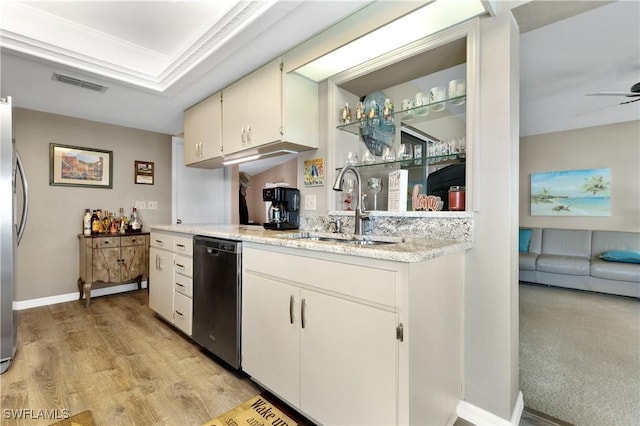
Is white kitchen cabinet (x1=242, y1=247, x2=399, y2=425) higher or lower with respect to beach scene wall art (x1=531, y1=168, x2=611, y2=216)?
lower

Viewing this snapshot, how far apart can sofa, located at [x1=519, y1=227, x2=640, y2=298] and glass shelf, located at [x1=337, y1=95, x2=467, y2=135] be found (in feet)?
12.4

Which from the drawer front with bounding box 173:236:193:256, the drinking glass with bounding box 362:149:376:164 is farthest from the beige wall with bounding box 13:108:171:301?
the drinking glass with bounding box 362:149:376:164

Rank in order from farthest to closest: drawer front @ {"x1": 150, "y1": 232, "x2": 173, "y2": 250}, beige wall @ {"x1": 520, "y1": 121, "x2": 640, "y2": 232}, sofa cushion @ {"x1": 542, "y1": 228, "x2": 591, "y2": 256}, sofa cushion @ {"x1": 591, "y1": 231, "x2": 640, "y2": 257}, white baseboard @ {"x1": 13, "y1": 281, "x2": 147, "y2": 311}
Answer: sofa cushion @ {"x1": 542, "y1": 228, "x2": 591, "y2": 256} < beige wall @ {"x1": 520, "y1": 121, "x2": 640, "y2": 232} < sofa cushion @ {"x1": 591, "y1": 231, "x2": 640, "y2": 257} < white baseboard @ {"x1": 13, "y1": 281, "x2": 147, "y2": 311} < drawer front @ {"x1": 150, "y1": 232, "x2": 173, "y2": 250}

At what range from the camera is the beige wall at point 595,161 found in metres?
4.30

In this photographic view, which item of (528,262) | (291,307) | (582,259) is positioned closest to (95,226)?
(291,307)

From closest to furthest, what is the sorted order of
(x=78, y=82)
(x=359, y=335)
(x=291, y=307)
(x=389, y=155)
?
1. (x=359, y=335)
2. (x=291, y=307)
3. (x=389, y=155)
4. (x=78, y=82)

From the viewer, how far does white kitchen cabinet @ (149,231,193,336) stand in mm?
2287

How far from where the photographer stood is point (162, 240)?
2.70 metres

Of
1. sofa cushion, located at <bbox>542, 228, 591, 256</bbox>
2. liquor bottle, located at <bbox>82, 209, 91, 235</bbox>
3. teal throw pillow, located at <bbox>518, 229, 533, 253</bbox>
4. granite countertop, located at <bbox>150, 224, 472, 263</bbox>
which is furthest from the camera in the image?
teal throw pillow, located at <bbox>518, 229, 533, 253</bbox>

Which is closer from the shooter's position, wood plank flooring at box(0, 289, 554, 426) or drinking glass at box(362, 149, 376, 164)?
wood plank flooring at box(0, 289, 554, 426)

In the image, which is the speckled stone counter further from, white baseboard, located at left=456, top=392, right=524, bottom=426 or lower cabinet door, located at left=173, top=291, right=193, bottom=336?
white baseboard, located at left=456, top=392, right=524, bottom=426

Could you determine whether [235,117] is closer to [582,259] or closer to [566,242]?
[582,259]

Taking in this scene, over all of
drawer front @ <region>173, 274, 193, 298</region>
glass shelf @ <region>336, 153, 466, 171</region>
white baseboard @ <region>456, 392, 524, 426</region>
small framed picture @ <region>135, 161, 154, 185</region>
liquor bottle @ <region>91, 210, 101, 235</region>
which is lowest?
white baseboard @ <region>456, 392, 524, 426</region>

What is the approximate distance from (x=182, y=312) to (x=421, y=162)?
2135 mm
